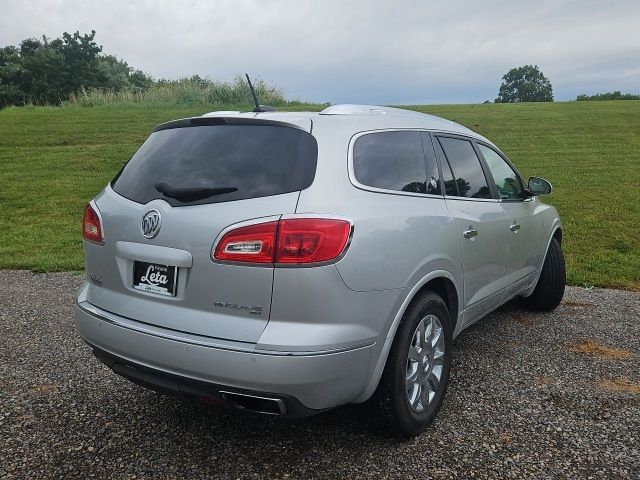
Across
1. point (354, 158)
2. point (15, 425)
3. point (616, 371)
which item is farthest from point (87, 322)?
point (616, 371)

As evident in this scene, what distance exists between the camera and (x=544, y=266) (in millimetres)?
5277

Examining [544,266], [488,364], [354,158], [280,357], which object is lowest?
[488,364]

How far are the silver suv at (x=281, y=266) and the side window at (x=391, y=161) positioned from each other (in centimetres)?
1

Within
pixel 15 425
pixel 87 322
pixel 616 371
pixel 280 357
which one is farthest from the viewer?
pixel 616 371

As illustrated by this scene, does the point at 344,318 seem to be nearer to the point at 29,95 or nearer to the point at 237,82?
the point at 237,82

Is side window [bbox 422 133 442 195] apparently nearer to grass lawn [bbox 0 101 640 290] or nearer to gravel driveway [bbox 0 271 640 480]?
gravel driveway [bbox 0 271 640 480]

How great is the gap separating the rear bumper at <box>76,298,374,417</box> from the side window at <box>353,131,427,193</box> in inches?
34.2

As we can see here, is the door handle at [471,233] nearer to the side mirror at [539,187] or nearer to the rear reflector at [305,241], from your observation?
the rear reflector at [305,241]

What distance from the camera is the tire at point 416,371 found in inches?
110

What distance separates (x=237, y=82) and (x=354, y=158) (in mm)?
21290

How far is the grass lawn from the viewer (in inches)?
323

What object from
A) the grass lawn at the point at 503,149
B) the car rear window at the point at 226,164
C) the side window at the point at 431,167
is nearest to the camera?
the car rear window at the point at 226,164

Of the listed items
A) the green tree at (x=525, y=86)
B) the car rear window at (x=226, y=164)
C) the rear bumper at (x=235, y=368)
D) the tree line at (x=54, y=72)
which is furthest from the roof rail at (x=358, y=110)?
the green tree at (x=525, y=86)

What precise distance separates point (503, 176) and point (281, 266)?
2.77 m
